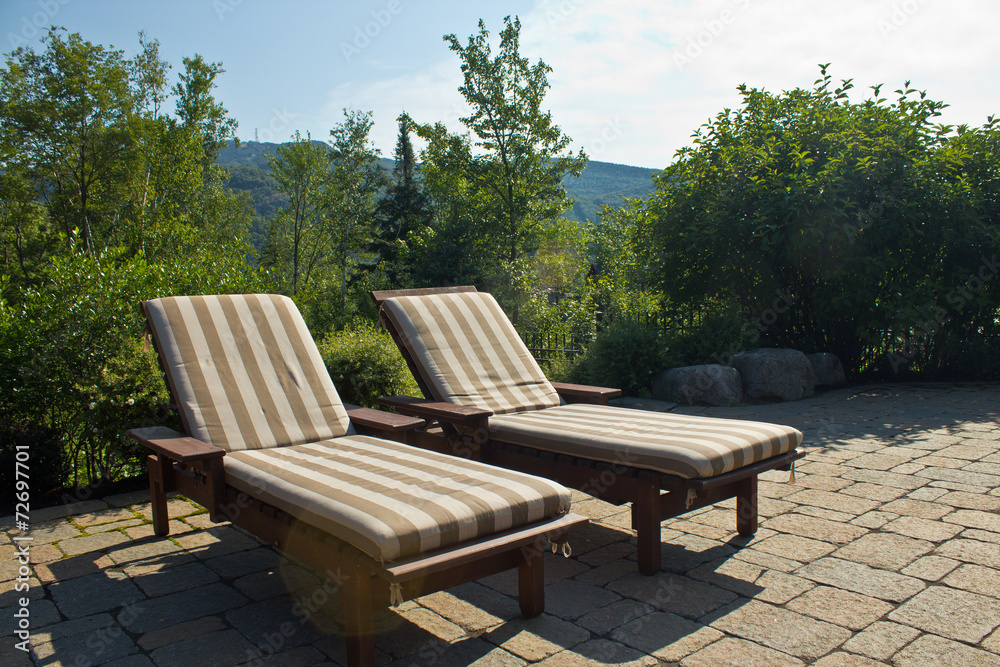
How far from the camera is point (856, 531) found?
3.39 m

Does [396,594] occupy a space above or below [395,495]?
below

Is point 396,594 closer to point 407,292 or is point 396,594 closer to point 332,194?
point 407,292

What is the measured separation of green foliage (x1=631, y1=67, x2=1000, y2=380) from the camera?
7758 millimetres

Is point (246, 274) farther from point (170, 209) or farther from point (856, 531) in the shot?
point (170, 209)

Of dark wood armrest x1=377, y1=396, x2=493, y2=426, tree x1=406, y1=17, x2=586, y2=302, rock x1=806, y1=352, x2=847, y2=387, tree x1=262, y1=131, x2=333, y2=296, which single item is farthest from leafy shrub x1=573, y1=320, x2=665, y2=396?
tree x1=262, y1=131, x2=333, y2=296

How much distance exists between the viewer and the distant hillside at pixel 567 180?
27883 millimetres

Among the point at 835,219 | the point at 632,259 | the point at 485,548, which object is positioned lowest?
the point at 485,548

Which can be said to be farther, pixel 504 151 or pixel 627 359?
pixel 504 151

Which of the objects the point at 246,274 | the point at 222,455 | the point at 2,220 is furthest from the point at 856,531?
the point at 2,220

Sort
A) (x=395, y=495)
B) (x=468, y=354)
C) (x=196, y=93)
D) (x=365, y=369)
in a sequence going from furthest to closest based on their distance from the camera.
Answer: (x=196, y=93) → (x=365, y=369) → (x=468, y=354) → (x=395, y=495)

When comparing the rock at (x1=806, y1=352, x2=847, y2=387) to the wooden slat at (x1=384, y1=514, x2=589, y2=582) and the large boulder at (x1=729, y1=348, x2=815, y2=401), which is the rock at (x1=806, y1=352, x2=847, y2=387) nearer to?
the large boulder at (x1=729, y1=348, x2=815, y2=401)

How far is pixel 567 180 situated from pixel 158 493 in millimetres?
24100

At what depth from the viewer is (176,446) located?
3039mm
